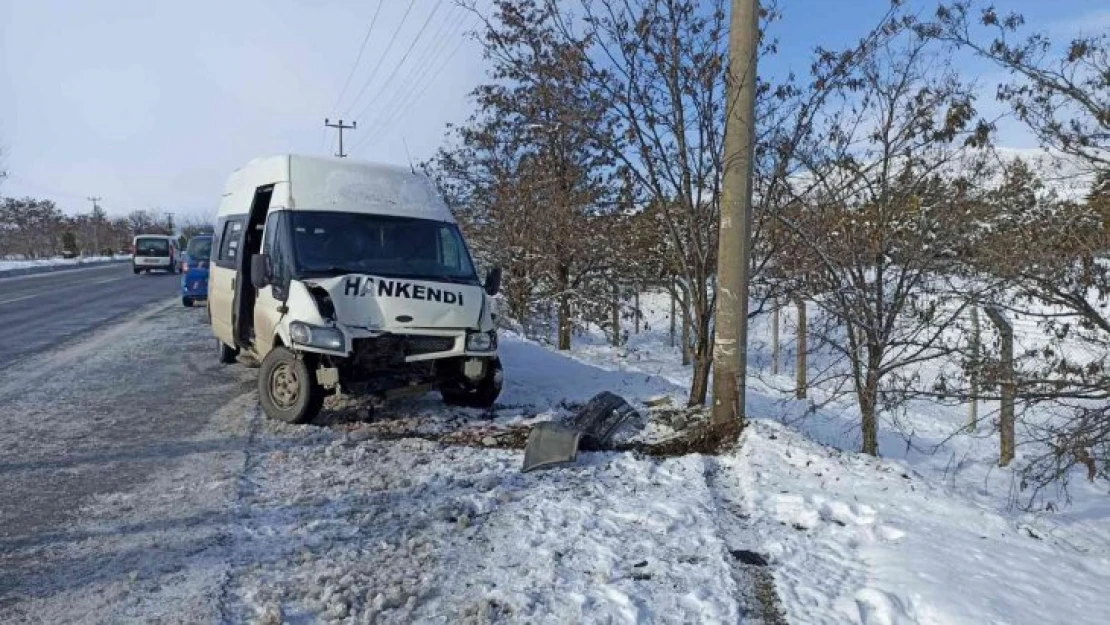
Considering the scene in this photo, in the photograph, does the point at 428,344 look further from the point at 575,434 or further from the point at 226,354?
the point at 226,354

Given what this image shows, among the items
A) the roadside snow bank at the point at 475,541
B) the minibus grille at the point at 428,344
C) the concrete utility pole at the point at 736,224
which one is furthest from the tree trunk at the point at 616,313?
the roadside snow bank at the point at 475,541

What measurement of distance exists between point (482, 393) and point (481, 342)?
0.59 m

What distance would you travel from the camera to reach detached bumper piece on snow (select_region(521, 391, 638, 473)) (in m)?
5.47

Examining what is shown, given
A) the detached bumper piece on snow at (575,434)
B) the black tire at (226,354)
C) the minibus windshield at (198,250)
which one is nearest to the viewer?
the detached bumper piece on snow at (575,434)

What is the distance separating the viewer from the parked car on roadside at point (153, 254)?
1391 inches

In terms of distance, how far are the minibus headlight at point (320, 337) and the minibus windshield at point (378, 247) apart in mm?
684

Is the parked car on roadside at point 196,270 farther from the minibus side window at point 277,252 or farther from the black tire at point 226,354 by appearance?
the minibus side window at point 277,252

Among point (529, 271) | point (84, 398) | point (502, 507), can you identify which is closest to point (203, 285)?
point (529, 271)

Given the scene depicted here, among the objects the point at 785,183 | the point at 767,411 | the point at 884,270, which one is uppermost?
the point at 785,183

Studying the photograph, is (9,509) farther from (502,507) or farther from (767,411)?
(767,411)

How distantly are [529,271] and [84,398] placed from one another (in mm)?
8260

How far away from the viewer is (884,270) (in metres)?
6.47

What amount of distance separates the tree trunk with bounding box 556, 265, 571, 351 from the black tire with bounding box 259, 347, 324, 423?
772cm

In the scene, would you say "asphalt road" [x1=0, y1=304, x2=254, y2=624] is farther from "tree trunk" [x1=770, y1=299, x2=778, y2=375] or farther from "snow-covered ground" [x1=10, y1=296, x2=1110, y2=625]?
"tree trunk" [x1=770, y1=299, x2=778, y2=375]
